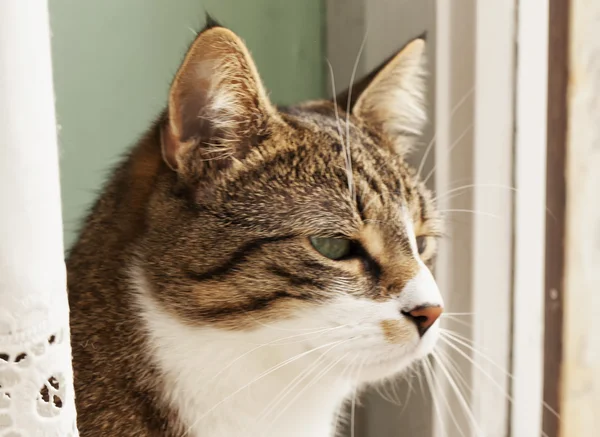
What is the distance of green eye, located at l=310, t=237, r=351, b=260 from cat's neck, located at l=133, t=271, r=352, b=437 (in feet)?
0.33

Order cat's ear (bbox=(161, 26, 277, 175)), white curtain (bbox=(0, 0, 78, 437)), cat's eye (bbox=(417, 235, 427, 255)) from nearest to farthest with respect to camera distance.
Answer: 1. white curtain (bbox=(0, 0, 78, 437))
2. cat's ear (bbox=(161, 26, 277, 175))
3. cat's eye (bbox=(417, 235, 427, 255))

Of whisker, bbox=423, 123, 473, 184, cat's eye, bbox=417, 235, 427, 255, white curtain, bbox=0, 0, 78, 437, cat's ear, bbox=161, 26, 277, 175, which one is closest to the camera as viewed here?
white curtain, bbox=0, 0, 78, 437

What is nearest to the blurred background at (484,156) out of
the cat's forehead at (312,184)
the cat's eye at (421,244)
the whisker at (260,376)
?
the cat's eye at (421,244)

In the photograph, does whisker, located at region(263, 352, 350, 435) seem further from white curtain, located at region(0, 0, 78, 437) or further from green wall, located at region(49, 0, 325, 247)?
green wall, located at region(49, 0, 325, 247)

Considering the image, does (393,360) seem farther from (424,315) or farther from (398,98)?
(398,98)

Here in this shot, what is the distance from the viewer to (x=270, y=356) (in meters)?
0.72

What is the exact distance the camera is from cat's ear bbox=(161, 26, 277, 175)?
639 millimetres

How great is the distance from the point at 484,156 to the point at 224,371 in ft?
1.72

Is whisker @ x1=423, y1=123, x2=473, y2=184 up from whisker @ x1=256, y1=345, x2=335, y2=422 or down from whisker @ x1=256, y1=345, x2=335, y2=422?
up

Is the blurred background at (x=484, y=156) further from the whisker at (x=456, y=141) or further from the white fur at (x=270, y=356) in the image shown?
the white fur at (x=270, y=356)

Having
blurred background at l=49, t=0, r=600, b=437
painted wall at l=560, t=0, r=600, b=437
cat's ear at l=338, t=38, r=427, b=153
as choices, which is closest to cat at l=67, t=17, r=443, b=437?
cat's ear at l=338, t=38, r=427, b=153

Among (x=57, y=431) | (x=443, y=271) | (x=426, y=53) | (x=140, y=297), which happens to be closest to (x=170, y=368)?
(x=140, y=297)

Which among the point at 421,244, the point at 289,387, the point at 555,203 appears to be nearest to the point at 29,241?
the point at 289,387

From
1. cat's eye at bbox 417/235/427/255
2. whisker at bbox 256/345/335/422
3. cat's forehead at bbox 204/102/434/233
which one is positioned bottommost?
whisker at bbox 256/345/335/422
